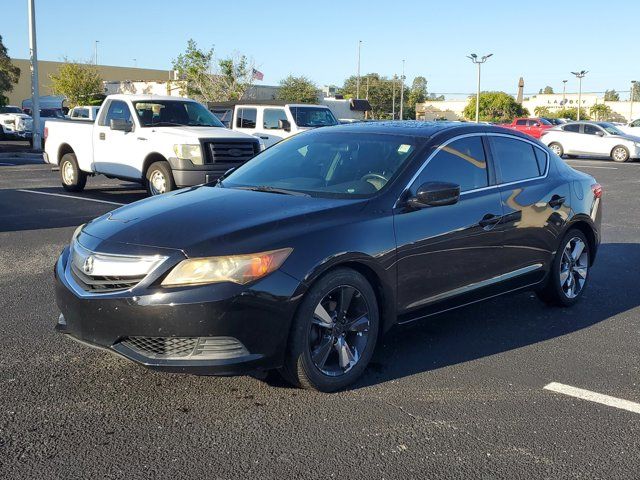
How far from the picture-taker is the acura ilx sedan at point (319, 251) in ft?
13.2

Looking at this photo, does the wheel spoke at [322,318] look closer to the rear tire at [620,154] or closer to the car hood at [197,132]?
the car hood at [197,132]

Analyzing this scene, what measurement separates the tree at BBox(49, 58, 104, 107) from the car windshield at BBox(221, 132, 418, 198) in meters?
43.0

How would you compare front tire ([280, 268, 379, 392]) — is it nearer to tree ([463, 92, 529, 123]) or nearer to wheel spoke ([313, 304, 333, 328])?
wheel spoke ([313, 304, 333, 328])

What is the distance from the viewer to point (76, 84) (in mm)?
46969

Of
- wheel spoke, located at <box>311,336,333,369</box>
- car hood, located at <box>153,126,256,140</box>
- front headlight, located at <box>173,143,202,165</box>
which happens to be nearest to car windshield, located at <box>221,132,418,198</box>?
wheel spoke, located at <box>311,336,333,369</box>

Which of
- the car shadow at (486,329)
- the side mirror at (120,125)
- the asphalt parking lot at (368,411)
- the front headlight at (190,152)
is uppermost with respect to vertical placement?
the side mirror at (120,125)

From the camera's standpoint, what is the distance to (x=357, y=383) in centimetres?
460

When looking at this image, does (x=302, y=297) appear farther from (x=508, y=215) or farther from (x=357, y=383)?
(x=508, y=215)

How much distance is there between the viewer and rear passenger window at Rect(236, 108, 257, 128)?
19781 millimetres

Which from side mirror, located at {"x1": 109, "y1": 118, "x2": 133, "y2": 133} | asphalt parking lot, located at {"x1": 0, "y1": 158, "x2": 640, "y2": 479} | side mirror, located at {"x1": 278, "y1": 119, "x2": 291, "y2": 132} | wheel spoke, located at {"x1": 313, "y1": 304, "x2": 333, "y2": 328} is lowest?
asphalt parking lot, located at {"x1": 0, "y1": 158, "x2": 640, "y2": 479}

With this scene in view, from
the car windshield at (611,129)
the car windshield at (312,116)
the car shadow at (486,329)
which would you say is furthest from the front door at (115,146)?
the car windshield at (611,129)

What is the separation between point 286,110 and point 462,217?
1448 cm

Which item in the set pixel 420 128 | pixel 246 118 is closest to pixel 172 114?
pixel 246 118

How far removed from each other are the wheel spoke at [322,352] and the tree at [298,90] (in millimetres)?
52617
